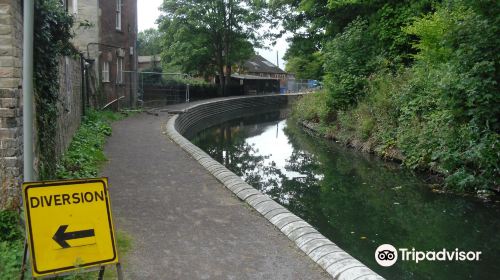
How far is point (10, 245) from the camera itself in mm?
4836

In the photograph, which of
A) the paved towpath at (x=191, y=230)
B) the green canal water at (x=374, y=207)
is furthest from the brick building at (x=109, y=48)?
the paved towpath at (x=191, y=230)

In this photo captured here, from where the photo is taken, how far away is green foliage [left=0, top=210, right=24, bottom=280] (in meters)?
4.08

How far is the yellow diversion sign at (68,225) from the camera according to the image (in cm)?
341

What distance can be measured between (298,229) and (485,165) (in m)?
5.85

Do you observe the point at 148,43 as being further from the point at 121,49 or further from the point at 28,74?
the point at 28,74

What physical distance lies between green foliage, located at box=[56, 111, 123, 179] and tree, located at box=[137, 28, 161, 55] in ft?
164

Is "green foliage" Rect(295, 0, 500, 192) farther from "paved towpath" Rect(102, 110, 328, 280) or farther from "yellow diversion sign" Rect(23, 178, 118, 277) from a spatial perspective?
"yellow diversion sign" Rect(23, 178, 118, 277)

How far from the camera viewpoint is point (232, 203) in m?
7.10

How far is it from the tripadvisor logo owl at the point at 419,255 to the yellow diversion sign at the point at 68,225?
14.9 ft

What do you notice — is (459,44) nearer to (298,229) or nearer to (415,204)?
(415,204)

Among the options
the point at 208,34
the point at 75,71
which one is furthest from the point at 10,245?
the point at 208,34

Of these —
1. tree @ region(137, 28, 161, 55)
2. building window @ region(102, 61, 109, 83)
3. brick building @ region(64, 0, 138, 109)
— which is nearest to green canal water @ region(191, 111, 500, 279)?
brick building @ region(64, 0, 138, 109)

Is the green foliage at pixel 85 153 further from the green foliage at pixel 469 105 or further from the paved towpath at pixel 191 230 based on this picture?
the green foliage at pixel 469 105

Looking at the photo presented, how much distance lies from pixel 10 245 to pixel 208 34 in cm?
3366
